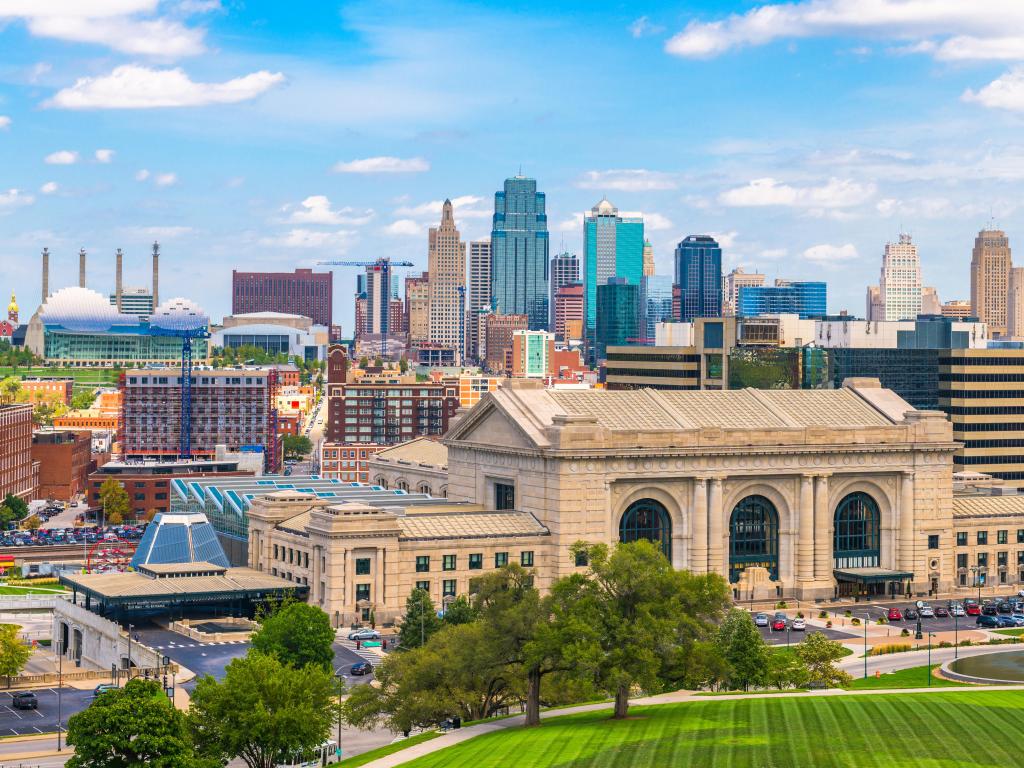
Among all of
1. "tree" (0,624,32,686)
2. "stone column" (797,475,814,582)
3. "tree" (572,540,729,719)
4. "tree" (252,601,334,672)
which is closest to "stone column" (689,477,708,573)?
"stone column" (797,475,814,582)

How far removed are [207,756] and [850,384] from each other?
110372mm

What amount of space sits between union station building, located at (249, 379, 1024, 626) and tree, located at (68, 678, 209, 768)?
60896mm

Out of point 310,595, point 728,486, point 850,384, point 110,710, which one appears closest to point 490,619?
point 110,710

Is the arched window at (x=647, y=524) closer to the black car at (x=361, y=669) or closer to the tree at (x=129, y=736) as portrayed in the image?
the black car at (x=361, y=669)

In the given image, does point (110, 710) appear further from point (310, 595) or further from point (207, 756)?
point (310, 595)

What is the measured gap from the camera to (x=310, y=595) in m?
159

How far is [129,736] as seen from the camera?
304 feet

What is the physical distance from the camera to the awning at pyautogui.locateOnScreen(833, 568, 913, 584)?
574ft

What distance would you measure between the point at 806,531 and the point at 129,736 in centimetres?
9549

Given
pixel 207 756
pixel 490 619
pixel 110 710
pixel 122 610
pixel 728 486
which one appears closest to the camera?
pixel 110 710

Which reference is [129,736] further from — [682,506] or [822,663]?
[682,506]

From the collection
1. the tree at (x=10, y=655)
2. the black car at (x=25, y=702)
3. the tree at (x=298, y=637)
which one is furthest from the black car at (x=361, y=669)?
the tree at (x=10, y=655)

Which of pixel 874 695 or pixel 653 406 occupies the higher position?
pixel 653 406

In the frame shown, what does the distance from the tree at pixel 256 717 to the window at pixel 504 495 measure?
232 ft
